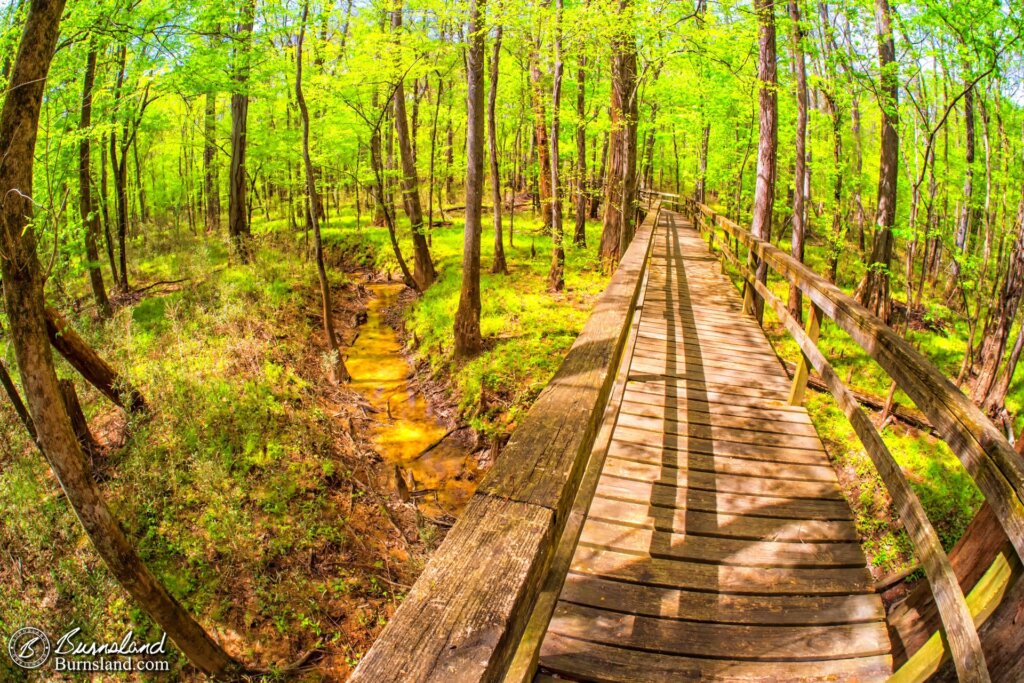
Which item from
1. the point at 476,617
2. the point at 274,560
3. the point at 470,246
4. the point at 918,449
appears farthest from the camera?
the point at 470,246

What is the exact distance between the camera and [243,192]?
15.9 metres

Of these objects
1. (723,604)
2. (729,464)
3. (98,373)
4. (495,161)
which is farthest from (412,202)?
(723,604)

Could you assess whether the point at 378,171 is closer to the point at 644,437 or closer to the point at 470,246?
the point at 470,246

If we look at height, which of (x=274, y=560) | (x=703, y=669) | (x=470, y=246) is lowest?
(x=274, y=560)

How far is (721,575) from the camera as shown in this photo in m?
2.84

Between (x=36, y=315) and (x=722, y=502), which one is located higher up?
(x=36, y=315)

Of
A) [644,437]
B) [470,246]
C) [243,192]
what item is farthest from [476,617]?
[243,192]

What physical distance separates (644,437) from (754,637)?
6.30ft

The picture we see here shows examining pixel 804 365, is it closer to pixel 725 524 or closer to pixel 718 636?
pixel 725 524

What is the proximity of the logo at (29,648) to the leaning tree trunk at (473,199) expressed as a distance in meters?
6.71

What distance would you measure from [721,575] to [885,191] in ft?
36.8

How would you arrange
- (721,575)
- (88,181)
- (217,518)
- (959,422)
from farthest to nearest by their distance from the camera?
(88,181) < (217,518) < (721,575) < (959,422)

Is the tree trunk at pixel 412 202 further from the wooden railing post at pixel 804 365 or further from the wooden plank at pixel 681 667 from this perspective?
the wooden plank at pixel 681 667

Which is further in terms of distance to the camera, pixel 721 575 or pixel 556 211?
pixel 556 211
